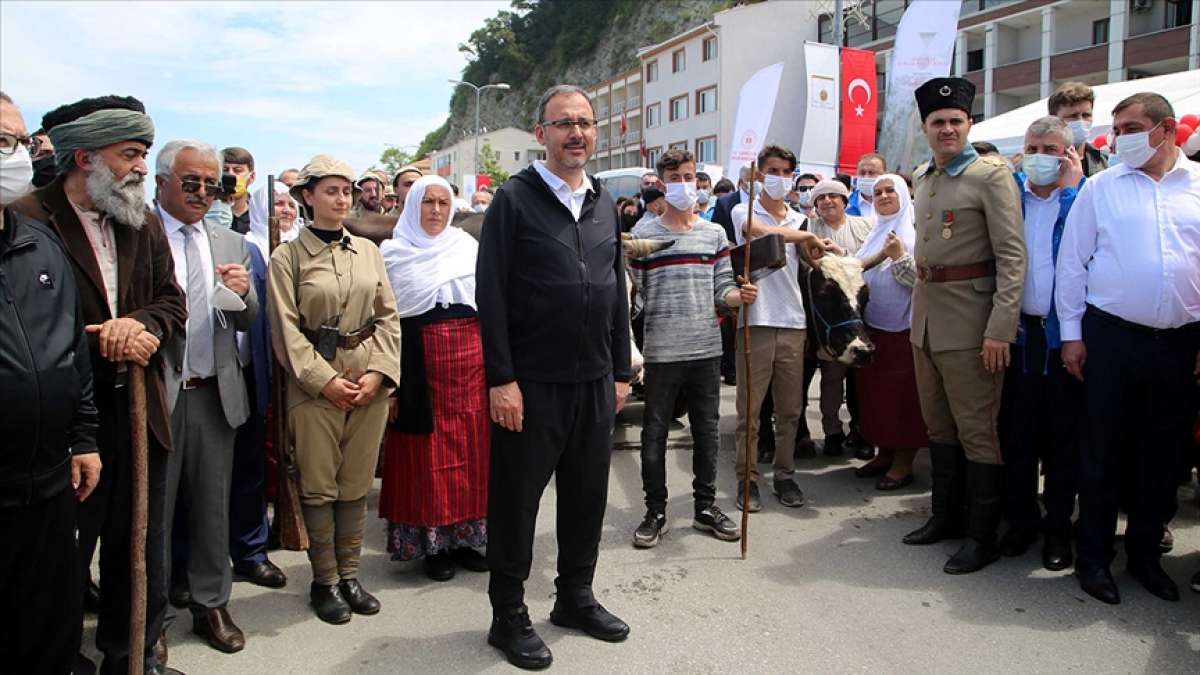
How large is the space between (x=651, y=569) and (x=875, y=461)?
225cm

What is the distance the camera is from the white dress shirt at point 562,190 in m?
3.35

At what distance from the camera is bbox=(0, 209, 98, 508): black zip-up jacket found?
2.19 metres

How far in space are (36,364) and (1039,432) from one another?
440cm

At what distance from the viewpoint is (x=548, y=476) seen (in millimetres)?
3430

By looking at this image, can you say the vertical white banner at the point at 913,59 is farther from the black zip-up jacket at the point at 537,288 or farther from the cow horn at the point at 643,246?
the black zip-up jacket at the point at 537,288

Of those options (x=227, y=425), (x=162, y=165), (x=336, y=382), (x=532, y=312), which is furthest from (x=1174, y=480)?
(x=162, y=165)

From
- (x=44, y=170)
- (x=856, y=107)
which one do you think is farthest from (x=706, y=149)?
(x=44, y=170)

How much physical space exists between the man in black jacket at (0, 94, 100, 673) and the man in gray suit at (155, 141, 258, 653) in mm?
779

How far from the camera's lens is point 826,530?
4723mm

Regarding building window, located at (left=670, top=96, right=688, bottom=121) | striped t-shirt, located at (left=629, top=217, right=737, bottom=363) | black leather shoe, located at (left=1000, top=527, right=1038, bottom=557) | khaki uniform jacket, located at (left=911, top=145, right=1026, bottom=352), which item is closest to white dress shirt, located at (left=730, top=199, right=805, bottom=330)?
striped t-shirt, located at (left=629, top=217, right=737, bottom=363)

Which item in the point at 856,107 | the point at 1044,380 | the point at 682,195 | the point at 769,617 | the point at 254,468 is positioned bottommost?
the point at 769,617

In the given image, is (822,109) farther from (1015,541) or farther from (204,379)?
(204,379)

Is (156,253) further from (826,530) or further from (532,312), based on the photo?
(826,530)

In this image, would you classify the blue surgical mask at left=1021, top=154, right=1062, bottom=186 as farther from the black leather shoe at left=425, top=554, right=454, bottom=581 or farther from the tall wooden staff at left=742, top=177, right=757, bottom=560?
the black leather shoe at left=425, top=554, right=454, bottom=581
